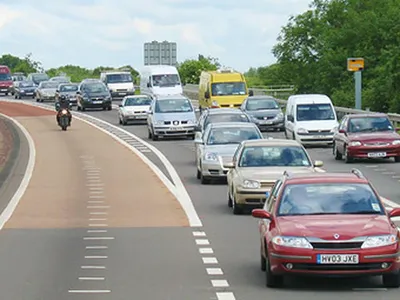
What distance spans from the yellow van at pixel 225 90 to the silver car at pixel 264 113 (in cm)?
528

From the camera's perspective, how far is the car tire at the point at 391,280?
15.0 metres

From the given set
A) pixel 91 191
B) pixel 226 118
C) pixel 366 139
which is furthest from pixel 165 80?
pixel 91 191

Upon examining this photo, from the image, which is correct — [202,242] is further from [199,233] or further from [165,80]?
[165,80]

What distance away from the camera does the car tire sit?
14992 mm

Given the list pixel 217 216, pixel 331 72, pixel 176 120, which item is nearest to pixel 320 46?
pixel 331 72

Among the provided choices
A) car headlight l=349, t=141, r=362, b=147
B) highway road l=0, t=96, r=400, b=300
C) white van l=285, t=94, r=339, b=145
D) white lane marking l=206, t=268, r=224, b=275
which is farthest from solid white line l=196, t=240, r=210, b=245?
white van l=285, t=94, r=339, b=145

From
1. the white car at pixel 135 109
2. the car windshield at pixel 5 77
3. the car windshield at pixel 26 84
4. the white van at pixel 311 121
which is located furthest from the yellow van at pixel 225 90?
the car windshield at pixel 5 77

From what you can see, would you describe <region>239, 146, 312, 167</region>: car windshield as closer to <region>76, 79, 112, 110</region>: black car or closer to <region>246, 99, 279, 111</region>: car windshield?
<region>246, 99, 279, 111</region>: car windshield

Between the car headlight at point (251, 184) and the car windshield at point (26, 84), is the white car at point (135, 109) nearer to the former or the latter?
the car headlight at point (251, 184)

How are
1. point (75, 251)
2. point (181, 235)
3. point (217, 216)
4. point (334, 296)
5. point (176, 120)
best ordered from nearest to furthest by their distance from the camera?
point (334, 296)
point (75, 251)
point (181, 235)
point (217, 216)
point (176, 120)

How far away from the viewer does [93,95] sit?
254 ft

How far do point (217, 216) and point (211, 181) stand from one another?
24.9ft

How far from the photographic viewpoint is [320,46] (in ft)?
297

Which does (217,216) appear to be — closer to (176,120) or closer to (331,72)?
(176,120)
